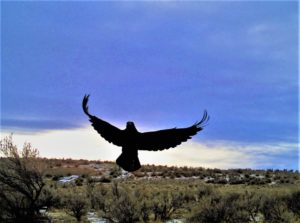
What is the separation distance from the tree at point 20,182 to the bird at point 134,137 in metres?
16.9

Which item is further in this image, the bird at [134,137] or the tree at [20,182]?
the tree at [20,182]

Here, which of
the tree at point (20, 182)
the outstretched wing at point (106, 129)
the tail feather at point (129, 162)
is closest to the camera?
the tail feather at point (129, 162)

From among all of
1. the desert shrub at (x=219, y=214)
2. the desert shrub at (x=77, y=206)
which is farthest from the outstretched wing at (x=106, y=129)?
the desert shrub at (x=77, y=206)

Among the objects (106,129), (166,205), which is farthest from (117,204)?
(106,129)

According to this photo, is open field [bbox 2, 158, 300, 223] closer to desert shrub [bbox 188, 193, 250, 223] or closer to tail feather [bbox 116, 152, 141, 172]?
desert shrub [bbox 188, 193, 250, 223]

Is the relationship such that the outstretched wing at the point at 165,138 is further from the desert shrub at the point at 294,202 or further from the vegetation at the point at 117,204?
the desert shrub at the point at 294,202

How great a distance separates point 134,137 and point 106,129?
77 centimetres

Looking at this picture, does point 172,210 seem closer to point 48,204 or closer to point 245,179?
point 48,204

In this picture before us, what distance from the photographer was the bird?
4.96 m

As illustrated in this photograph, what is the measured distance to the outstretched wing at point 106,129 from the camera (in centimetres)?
529

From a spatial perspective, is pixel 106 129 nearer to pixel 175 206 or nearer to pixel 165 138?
pixel 165 138

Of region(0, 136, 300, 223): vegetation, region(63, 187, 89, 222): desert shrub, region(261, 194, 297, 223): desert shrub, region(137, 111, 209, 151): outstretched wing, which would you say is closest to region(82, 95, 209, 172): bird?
region(137, 111, 209, 151): outstretched wing

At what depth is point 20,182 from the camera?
2283cm

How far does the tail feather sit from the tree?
17.6 metres
